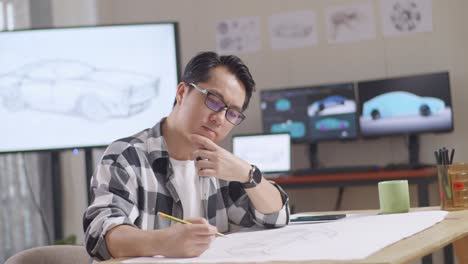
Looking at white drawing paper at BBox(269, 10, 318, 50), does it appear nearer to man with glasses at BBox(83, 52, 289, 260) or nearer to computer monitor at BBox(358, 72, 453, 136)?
computer monitor at BBox(358, 72, 453, 136)

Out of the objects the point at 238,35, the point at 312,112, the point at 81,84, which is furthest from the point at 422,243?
the point at 238,35

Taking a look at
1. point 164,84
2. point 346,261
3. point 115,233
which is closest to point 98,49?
point 164,84

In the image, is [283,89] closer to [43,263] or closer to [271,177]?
[271,177]

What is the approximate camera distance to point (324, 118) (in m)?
4.43

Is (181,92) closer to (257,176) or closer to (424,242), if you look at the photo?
(257,176)

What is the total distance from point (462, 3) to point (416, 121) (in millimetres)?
785

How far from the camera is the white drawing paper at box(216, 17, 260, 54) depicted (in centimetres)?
488

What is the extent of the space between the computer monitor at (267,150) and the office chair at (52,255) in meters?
2.48

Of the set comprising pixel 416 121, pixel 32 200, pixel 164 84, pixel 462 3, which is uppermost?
pixel 462 3

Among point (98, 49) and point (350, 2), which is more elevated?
point (350, 2)

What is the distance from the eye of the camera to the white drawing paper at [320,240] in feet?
4.16

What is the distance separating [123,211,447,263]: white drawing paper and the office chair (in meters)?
0.47

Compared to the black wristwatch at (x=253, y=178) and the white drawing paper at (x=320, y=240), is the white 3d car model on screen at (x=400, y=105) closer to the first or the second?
the white drawing paper at (x=320, y=240)

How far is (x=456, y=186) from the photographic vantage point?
196 centimetres
